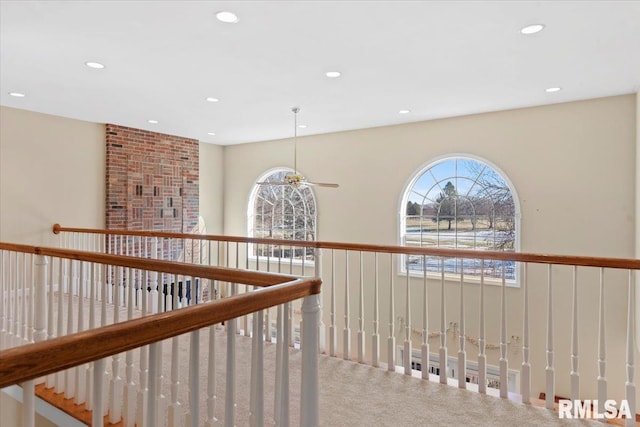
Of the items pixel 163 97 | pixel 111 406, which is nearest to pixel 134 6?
pixel 163 97

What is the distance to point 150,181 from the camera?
21.1 ft

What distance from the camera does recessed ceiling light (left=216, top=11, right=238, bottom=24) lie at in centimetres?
264

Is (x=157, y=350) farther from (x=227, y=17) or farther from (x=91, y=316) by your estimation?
(x=227, y=17)

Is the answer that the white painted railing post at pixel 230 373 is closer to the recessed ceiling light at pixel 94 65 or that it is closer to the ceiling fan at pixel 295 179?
the recessed ceiling light at pixel 94 65

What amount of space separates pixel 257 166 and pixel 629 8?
19.8ft

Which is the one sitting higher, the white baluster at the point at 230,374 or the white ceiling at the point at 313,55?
the white ceiling at the point at 313,55

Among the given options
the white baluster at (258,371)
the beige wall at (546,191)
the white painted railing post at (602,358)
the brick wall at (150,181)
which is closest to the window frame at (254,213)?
the beige wall at (546,191)

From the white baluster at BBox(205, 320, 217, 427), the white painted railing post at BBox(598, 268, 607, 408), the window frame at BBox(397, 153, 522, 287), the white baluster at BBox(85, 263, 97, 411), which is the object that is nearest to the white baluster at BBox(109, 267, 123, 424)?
the white baluster at BBox(85, 263, 97, 411)

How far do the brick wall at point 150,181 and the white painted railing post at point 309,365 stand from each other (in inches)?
218

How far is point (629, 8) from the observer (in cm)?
251

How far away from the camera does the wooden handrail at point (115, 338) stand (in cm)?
72

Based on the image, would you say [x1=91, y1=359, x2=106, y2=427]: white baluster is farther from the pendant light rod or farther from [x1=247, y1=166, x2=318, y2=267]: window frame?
[x1=247, y1=166, x2=318, y2=267]: window frame

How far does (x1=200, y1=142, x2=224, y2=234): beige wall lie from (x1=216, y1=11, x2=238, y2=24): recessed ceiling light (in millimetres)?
5125

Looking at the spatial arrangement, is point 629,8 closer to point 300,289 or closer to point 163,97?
point 300,289
